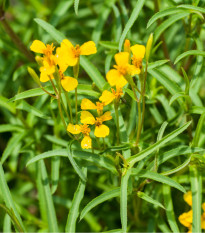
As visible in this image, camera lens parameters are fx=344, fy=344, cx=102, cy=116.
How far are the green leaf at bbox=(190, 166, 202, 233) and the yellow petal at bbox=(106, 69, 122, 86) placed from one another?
0.44 metres

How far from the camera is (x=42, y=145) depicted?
1.40m

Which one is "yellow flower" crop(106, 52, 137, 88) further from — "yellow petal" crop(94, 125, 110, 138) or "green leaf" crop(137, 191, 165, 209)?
"green leaf" crop(137, 191, 165, 209)

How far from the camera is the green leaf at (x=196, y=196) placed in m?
1.00

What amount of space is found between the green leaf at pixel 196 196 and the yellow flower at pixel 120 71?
0.43 meters

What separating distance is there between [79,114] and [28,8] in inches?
44.5

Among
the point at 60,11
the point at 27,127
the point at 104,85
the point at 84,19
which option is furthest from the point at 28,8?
the point at 104,85

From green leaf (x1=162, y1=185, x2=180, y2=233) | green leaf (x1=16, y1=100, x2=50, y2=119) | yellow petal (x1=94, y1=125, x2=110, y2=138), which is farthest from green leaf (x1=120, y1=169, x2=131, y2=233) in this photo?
green leaf (x1=16, y1=100, x2=50, y2=119)

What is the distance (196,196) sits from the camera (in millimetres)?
1031

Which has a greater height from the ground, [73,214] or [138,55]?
[138,55]

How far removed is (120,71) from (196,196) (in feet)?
1.55

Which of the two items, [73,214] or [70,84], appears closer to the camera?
[70,84]

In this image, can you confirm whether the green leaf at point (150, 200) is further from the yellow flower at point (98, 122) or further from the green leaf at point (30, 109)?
the green leaf at point (30, 109)

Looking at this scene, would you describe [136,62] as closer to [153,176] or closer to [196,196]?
[153,176]

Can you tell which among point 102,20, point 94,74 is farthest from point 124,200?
point 102,20
